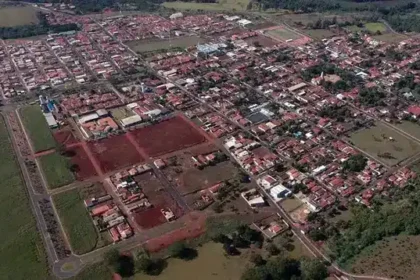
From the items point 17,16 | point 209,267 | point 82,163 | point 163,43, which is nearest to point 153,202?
point 209,267

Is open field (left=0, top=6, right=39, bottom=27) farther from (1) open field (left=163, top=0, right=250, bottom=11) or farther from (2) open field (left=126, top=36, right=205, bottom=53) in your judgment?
(1) open field (left=163, top=0, right=250, bottom=11)

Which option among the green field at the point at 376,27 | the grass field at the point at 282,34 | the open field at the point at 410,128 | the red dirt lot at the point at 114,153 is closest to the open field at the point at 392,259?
the open field at the point at 410,128

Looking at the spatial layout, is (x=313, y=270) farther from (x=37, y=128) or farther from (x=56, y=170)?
(x=37, y=128)

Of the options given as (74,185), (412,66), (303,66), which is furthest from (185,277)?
(412,66)

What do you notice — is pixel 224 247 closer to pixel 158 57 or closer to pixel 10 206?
pixel 10 206

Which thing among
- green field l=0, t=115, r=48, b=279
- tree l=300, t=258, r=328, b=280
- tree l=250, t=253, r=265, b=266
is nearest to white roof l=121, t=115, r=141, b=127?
green field l=0, t=115, r=48, b=279
